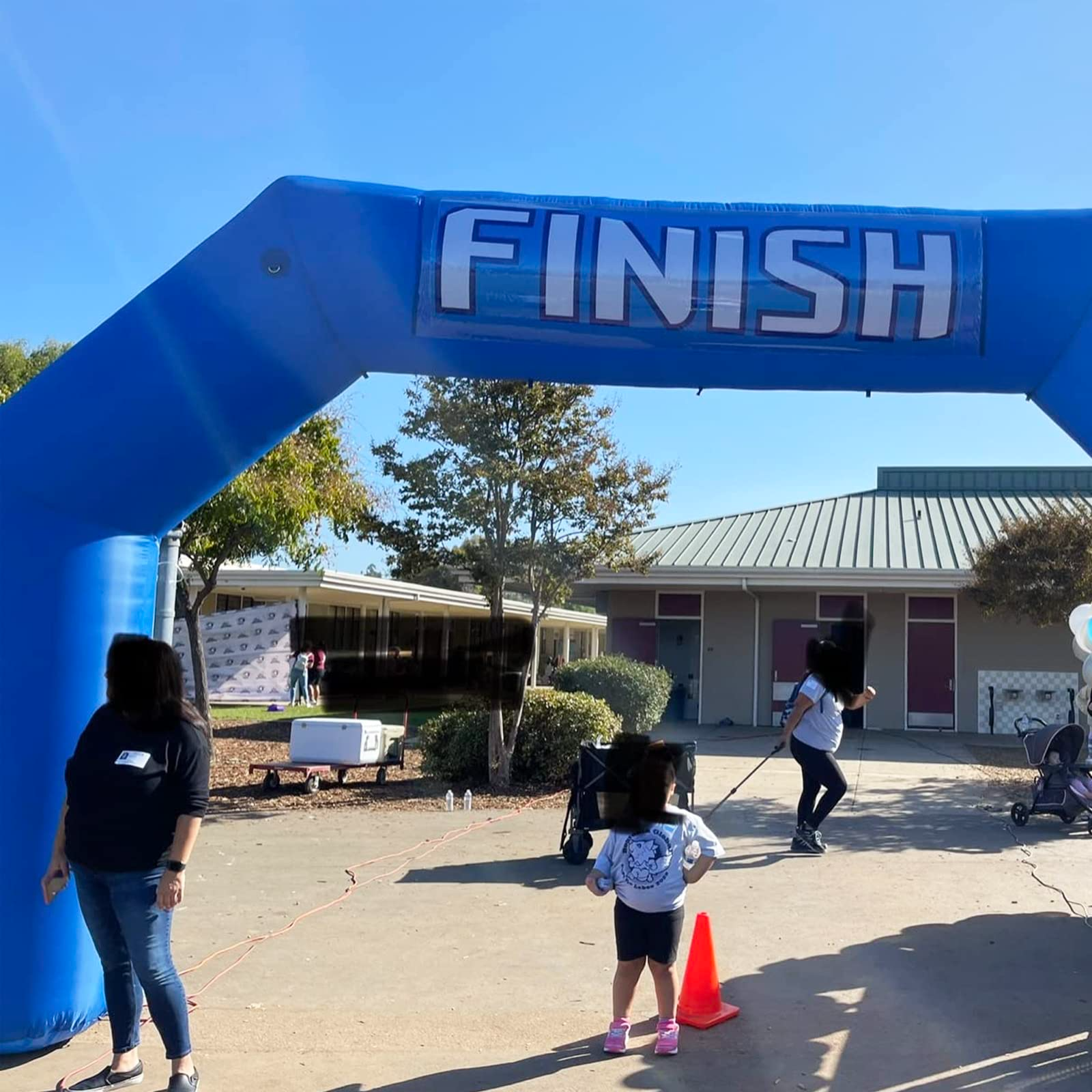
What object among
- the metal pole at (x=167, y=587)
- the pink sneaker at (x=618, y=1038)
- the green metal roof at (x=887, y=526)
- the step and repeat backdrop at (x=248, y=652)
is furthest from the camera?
the step and repeat backdrop at (x=248, y=652)

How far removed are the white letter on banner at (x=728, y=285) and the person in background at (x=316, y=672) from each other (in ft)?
75.3

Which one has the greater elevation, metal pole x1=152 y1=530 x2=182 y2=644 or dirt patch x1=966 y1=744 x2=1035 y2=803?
metal pole x1=152 y1=530 x2=182 y2=644

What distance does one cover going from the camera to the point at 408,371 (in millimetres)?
5211

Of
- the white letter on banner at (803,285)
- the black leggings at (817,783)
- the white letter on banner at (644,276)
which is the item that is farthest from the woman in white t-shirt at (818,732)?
the white letter on banner at (644,276)

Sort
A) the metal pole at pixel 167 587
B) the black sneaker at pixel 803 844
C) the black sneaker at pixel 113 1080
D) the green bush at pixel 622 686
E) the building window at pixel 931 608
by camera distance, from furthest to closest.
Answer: the building window at pixel 931 608, the green bush at pixel 622 686, the black sneaker at pixel 803 844, the metal pole at pixel 167 587, the black sneaker at pixel 113 1080

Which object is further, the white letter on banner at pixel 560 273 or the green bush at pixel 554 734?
the green bush at pixel 554 734

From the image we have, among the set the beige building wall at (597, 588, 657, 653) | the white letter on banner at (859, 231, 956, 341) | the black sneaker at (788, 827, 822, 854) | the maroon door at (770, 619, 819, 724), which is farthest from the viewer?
the beige building wall at (597, 588, 657, 653)

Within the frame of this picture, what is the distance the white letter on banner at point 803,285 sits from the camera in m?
4.88

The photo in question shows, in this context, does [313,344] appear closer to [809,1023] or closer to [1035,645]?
[809,1023]

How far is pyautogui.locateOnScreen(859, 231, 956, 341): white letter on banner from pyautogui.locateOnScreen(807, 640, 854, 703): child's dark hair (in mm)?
4253

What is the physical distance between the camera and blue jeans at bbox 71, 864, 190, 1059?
4.07 metres

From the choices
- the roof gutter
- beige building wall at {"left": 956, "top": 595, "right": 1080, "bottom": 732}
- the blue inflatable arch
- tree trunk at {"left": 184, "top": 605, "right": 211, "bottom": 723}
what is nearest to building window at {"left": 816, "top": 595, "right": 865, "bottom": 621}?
the roof gutter

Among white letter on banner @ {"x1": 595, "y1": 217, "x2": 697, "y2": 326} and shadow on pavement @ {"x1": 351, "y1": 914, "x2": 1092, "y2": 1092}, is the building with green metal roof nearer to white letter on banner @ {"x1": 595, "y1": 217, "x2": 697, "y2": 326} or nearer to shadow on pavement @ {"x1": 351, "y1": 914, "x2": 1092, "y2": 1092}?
shadow on pavement @ {"x1": 351, "y1": 914, "x2": 1092, "y2": 1092}

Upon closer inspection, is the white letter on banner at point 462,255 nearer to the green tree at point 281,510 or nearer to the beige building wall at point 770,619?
the green tree at point 281,510
